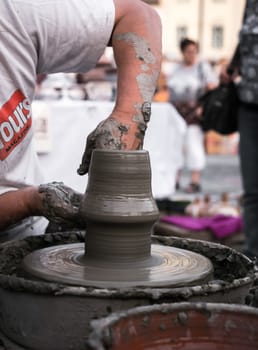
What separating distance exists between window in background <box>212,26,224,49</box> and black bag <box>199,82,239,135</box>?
27114mm

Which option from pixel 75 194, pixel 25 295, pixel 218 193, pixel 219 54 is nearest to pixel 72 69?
pixel 75 194

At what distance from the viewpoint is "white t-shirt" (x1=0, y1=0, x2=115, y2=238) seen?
1.25 m

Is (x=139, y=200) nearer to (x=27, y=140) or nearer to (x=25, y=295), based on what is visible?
(x=25, y=295)

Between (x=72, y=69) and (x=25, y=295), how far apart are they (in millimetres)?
648

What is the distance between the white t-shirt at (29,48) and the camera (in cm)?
125

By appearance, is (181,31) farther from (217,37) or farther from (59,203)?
(59,203)

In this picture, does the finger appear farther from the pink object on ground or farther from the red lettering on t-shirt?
the pink object on ground

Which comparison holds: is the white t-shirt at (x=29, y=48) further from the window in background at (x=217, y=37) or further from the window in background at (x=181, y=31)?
the window in background at (x=217, y=37)

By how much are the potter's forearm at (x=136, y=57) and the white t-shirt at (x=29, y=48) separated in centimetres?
4

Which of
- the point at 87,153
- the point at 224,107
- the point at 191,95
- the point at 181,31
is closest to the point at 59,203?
the point at 87,153

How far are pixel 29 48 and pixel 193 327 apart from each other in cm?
70

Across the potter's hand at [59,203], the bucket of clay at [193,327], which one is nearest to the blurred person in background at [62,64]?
the potter's hand at [59,203]

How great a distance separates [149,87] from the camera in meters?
1.28

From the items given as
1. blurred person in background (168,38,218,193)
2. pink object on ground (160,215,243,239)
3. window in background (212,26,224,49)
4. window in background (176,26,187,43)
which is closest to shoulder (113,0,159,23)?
pink object on ground (160,215,243,239)
